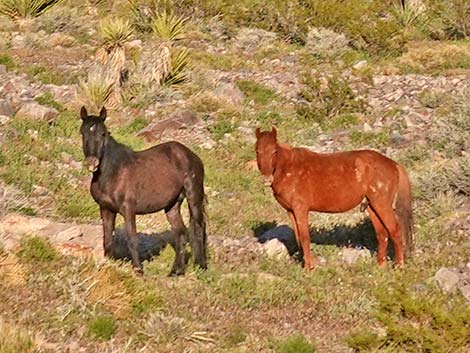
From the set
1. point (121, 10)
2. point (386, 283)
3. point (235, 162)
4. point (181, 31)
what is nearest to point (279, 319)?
point (386, 283)

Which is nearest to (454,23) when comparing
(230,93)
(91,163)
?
(230,93)

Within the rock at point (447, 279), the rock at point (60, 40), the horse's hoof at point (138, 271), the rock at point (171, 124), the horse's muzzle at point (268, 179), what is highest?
the rock at point (60, 40)

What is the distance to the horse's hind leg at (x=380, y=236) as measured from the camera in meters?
12.8

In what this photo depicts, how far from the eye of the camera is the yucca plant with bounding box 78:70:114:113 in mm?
21734

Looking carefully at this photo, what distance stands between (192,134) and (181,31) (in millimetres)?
6259

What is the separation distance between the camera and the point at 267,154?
12.3 m

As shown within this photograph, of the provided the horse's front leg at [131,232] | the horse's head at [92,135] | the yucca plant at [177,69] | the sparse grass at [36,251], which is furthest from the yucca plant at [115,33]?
the sparse grass at [36,251]

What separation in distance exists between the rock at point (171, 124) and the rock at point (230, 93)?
5.25 feet

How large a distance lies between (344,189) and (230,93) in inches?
427

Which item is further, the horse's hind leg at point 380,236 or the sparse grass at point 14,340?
the horse's hind leg at point 380,236

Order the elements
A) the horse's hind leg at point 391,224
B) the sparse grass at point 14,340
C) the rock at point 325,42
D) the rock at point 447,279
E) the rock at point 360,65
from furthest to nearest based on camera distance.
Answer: the rock at point 325,42 → the rock at point 360,65 → the horse's hind leg at point 391,224 → the rock at point 447,279 → the sparse grass at point 14,340

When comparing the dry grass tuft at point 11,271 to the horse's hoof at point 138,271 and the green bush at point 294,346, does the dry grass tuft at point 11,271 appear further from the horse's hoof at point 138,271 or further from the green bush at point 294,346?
the green bush at point 294,346

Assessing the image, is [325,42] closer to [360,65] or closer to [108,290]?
[360,65]

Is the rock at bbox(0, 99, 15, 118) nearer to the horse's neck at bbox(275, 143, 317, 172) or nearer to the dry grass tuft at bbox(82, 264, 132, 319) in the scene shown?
the horse's neck at bbox(275, 143, 317, 172)
